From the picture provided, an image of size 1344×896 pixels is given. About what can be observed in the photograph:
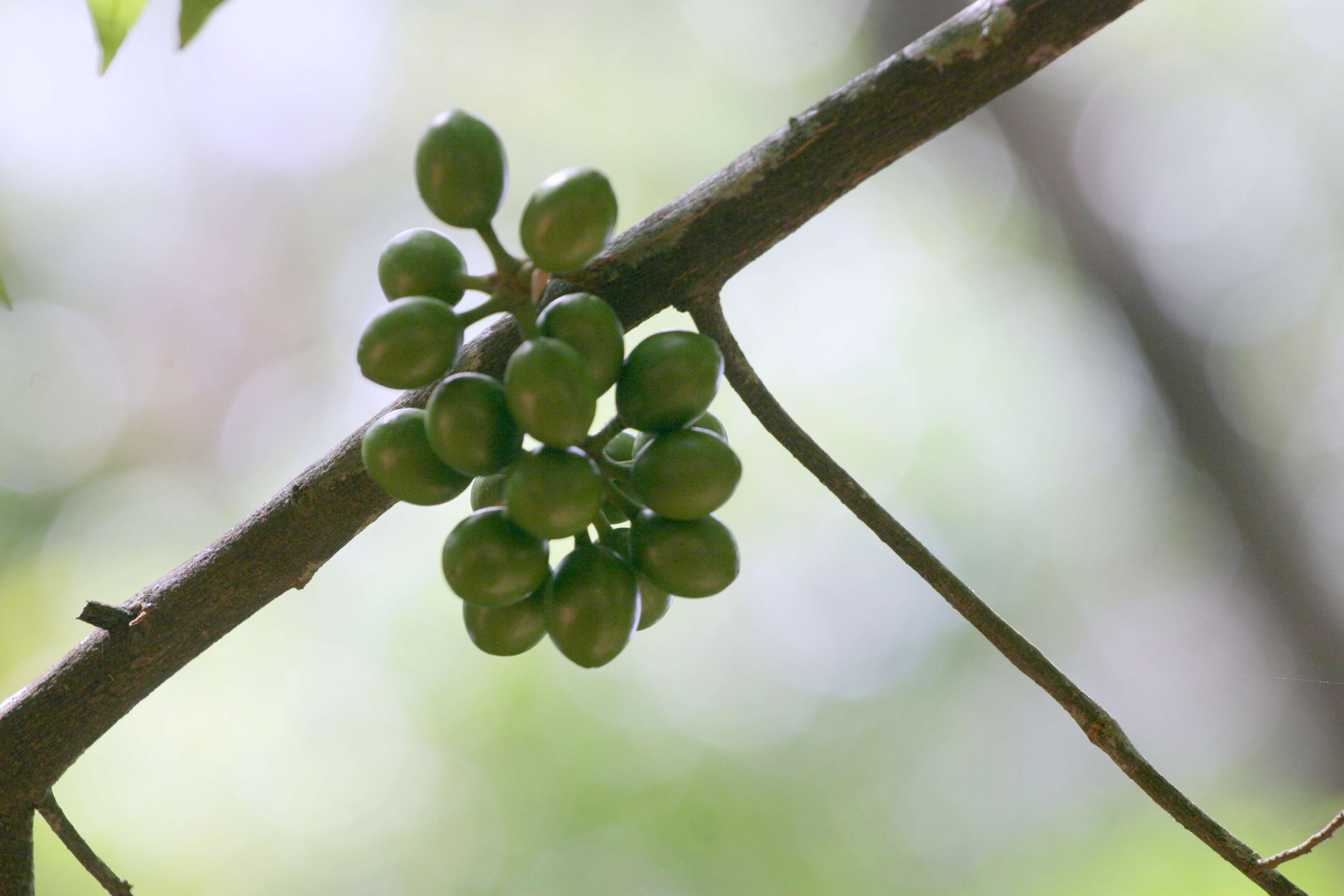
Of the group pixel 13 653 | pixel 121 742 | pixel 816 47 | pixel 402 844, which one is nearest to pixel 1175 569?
pixel 816 47

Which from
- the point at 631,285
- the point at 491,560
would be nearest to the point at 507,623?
the point at 491,560

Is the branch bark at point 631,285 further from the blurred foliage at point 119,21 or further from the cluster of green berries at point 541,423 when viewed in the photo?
the blurred foliage at point 119,21

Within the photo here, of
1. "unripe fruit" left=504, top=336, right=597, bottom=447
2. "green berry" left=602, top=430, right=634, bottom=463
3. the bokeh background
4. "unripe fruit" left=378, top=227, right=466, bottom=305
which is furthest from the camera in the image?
the bokeh background

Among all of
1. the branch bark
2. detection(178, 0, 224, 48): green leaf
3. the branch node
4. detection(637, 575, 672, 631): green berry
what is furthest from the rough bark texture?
detection(178, 0, 224, 48): green leaf

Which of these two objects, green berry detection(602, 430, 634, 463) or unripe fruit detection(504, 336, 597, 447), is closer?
unripe fruit detection(504, 336, 597, 447)

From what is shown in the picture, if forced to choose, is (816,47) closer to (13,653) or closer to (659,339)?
(659,339)

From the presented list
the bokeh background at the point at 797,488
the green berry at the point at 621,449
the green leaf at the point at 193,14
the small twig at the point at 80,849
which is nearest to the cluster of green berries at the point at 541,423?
the green berry at the point at 621,449

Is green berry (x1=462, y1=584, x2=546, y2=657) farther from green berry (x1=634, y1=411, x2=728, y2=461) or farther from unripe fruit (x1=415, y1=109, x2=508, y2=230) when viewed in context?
unripe fruit (x1=415, y1=109, x2=508, y2=230)
